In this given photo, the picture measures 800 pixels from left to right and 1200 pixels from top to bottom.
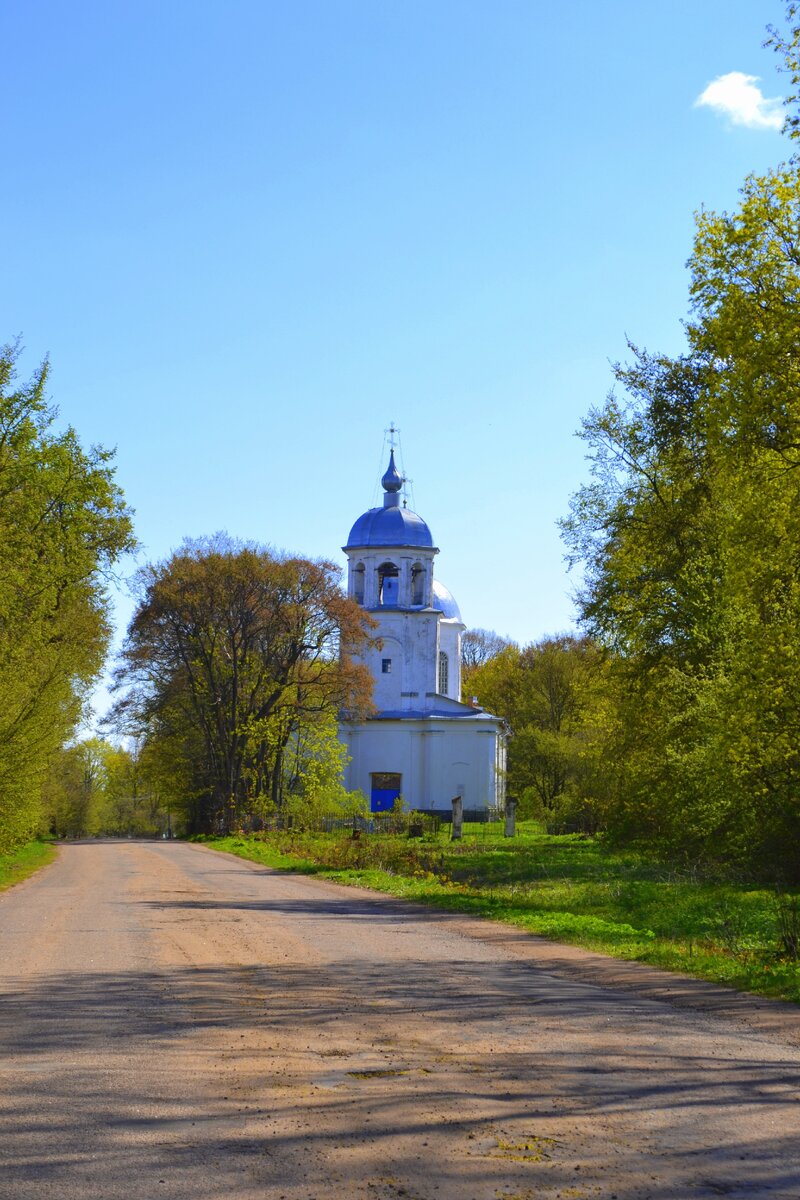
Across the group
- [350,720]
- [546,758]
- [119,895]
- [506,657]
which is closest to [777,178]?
[119,895]

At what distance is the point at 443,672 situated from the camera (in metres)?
78.0

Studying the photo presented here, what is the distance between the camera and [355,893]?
23.6 m

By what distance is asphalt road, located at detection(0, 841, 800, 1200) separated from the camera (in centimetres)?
548

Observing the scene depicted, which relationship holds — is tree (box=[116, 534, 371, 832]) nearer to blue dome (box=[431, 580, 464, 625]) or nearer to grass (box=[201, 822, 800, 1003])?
grass (box=[201, 822, 800, 1003])

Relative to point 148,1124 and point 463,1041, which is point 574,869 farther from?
point 148,1124

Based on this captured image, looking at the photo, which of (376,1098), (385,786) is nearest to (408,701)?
(385,786)

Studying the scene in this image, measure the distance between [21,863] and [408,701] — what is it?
131ft

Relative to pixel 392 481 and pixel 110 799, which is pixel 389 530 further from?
pixel 110 799

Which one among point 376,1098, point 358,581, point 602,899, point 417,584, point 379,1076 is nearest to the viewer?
point 376,1098

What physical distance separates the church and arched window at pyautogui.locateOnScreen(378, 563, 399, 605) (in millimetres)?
57

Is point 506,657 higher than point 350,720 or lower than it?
higher

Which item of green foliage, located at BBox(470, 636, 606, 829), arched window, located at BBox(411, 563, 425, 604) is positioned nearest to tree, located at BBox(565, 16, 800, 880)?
green foliage, located at BBox(470, 636, 606, 829)

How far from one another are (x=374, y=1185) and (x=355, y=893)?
1853 centimetres

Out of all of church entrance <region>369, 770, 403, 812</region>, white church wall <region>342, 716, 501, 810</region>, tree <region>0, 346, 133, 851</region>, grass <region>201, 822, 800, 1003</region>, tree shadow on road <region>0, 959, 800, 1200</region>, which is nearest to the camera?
tree shadow on road <region>0, 959, 800, 1200</region>
